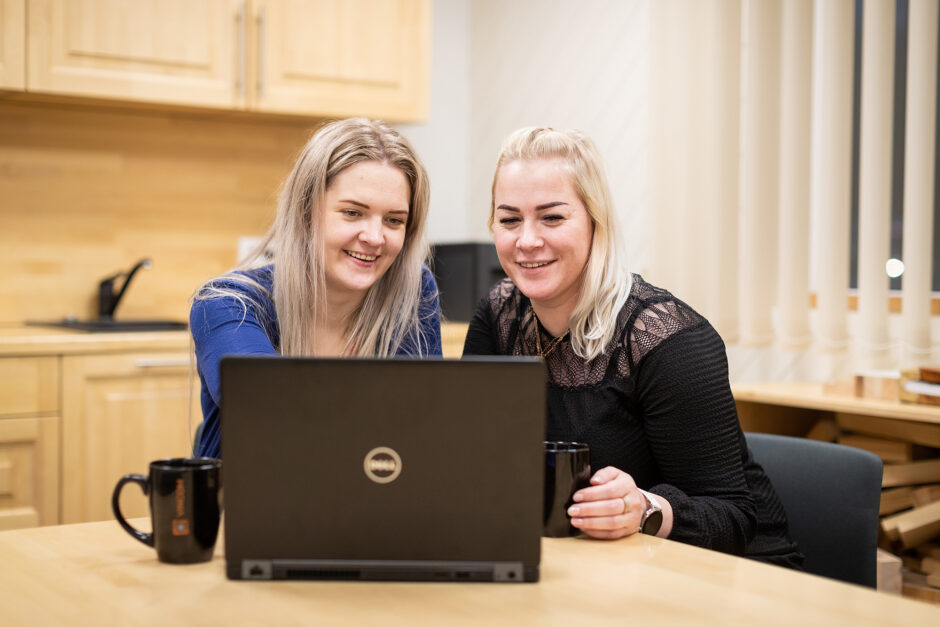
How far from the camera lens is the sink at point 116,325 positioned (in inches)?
119

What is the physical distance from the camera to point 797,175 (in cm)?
270

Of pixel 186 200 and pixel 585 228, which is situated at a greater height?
pixel 186 200

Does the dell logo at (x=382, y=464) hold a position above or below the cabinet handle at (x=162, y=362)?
above

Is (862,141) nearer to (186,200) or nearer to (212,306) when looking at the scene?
(212,306)

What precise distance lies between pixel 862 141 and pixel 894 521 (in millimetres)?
992

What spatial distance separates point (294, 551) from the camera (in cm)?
97

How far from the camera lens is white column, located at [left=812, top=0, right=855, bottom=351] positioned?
2.60 metres

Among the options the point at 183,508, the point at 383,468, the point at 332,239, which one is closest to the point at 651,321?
the point at 332,239

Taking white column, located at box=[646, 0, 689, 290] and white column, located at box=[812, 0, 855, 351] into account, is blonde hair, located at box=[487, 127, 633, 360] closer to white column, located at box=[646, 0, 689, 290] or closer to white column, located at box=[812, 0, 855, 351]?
white column, located at box=[812, 0, 855, 351]

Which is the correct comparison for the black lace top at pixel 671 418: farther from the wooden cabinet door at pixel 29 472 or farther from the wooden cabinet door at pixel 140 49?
the wooden cabinet door at pixel 140 49

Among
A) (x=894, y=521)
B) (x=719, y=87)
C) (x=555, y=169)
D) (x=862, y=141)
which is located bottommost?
(x=894, y=521)

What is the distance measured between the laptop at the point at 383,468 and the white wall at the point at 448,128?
3011mm

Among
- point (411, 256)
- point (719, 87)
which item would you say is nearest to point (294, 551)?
point (411, 256)

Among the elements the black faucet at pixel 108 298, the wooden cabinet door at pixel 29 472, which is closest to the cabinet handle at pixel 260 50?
the black faucet at pixel 108 298
